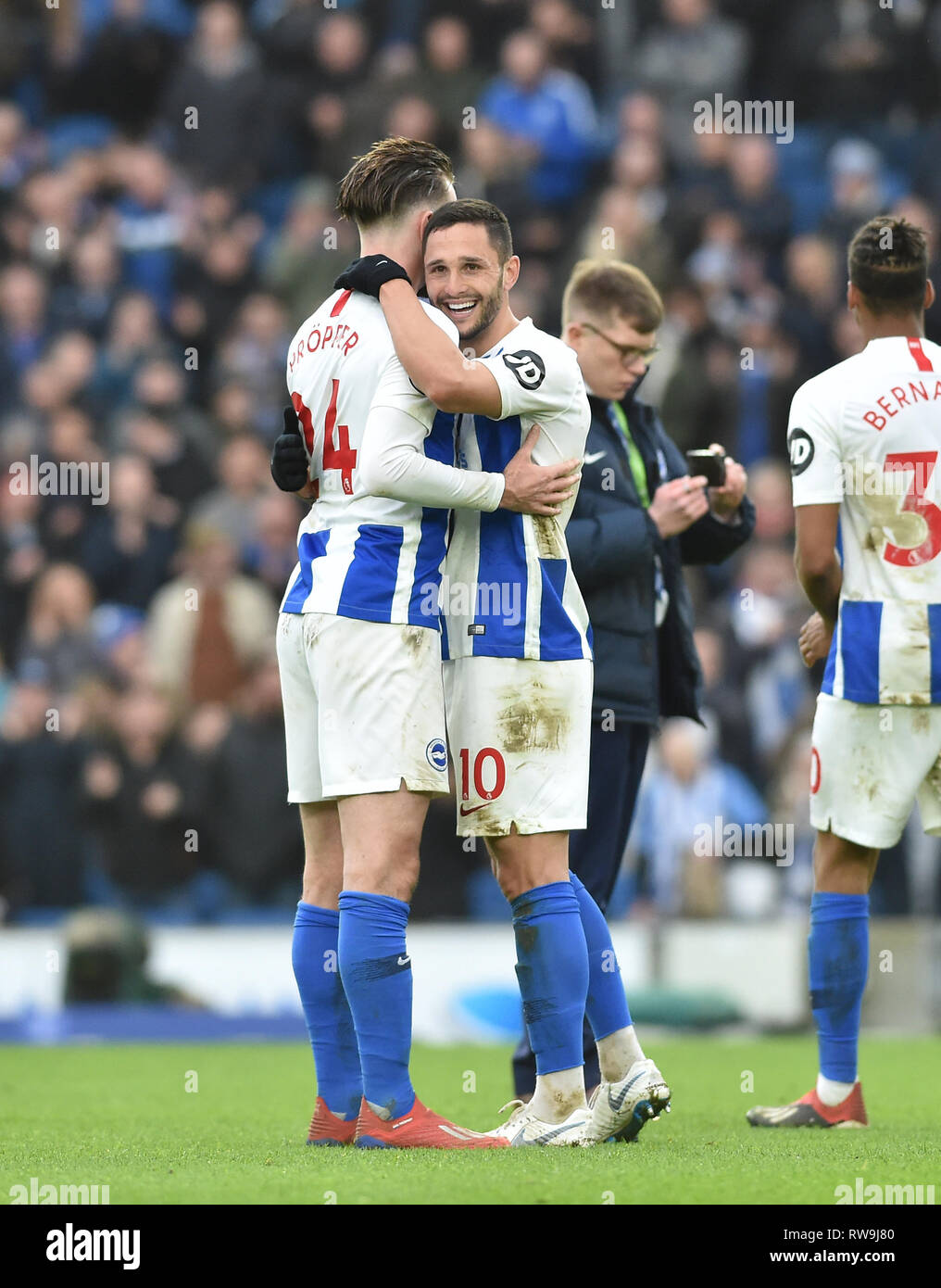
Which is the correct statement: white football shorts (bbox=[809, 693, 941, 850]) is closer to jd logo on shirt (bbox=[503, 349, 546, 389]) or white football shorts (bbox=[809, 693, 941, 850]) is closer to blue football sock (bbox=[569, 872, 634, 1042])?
blue football sock (bbox=[569, 872, 634, 1042])

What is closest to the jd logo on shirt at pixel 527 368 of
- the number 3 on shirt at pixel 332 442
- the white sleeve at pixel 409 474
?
the white sleeve at pixel 409 474

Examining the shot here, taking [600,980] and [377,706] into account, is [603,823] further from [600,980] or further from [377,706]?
[377,706]

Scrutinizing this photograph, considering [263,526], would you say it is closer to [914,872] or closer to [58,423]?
[58,423]

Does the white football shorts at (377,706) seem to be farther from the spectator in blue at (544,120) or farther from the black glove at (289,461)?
the spectator in blue at (544,120)

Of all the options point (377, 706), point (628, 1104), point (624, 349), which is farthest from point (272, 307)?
point (628, 1104)

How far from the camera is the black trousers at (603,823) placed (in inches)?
226

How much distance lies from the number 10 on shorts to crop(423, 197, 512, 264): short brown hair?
125 centimetres

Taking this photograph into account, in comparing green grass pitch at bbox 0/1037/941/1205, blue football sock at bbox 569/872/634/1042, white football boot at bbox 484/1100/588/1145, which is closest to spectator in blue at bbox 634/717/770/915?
green grass pitch at bbox 0/1037/941/1205

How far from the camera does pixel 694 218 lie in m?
13.5

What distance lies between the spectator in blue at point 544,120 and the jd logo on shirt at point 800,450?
31.5 feet

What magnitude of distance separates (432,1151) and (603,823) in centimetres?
140

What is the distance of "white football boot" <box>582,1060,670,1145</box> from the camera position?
4.98m
